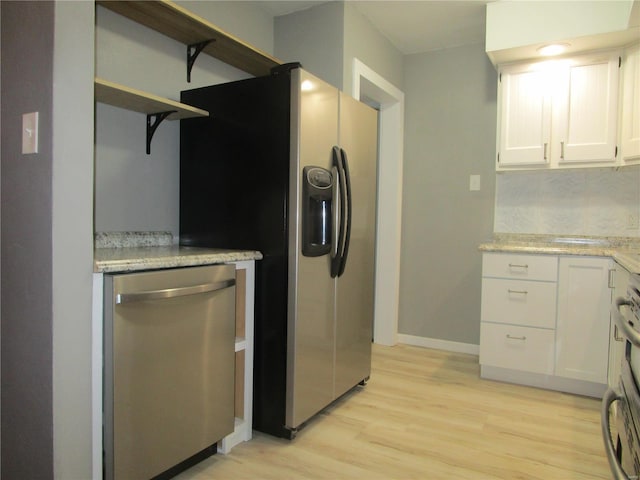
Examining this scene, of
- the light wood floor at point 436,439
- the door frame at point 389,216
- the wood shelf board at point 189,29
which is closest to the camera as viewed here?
the light wood floor at point 436,439

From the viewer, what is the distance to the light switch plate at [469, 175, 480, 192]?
333cm

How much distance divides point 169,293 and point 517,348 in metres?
2.16

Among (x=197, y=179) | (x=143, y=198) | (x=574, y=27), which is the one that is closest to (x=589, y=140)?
(x=574, y=27)

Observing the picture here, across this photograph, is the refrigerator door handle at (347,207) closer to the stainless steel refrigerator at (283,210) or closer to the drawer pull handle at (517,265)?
the stainless steel refrigerator at (283,210)

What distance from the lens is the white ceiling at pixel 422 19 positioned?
274cm

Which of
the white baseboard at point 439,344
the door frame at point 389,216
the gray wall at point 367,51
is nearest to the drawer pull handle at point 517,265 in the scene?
the white baseboard at point 439,344

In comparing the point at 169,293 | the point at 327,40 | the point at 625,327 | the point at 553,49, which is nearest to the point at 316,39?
the point at 327,40

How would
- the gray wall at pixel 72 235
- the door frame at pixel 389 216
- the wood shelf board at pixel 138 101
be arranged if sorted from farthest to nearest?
the door frame at pixel 389 216, the wood shelf board at pixel 138 101, the gray wall at pixel 72 235

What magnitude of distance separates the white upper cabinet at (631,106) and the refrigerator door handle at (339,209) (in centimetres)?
170

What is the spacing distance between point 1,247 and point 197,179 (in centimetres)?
90

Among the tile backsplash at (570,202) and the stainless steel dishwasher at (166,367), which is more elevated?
the tile backsplash at (570,202)

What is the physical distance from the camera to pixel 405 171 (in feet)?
11.9

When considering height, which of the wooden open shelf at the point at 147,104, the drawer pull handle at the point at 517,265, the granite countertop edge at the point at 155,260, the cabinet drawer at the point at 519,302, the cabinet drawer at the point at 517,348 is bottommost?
the cabinet drawer at the point at 517,348

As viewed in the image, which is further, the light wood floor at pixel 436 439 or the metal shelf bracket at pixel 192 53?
the metal shelf bracket at pixel 192 53
